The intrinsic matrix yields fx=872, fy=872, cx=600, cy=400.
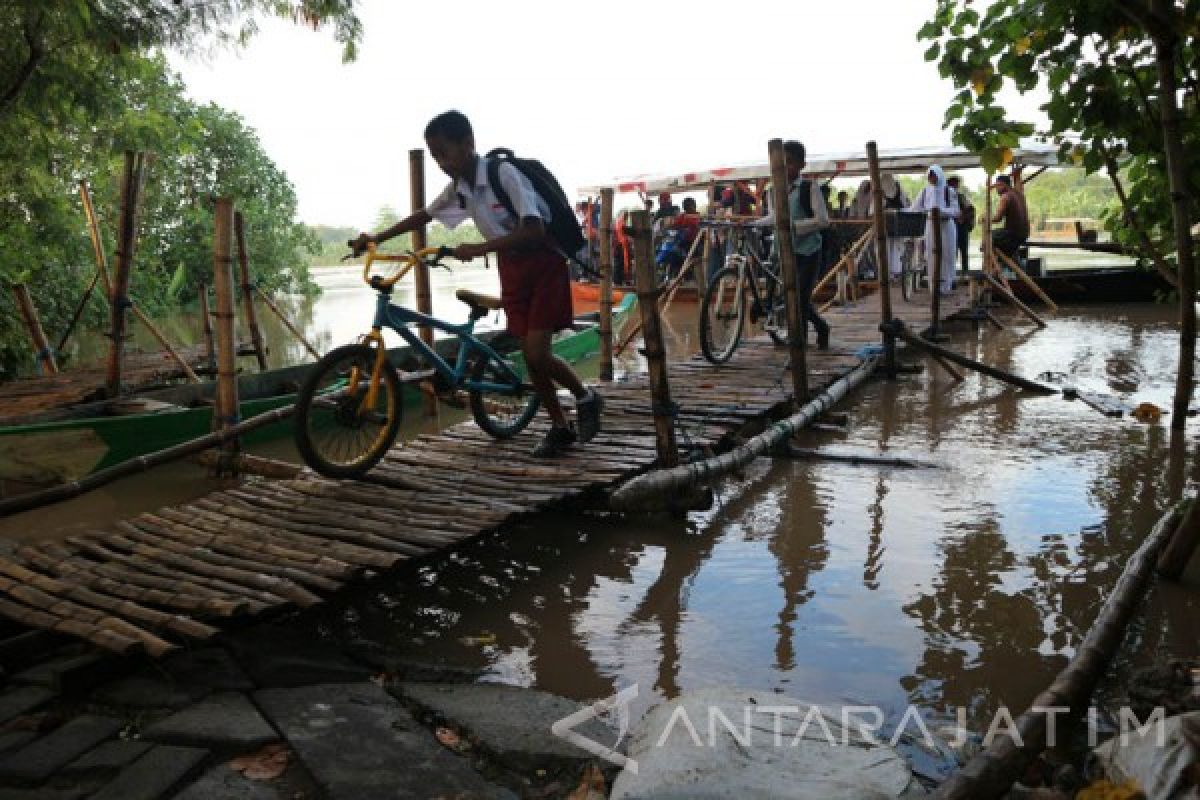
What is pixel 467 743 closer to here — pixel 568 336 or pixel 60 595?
pixel 60 595

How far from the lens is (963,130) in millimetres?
4902

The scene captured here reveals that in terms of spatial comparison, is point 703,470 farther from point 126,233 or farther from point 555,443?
point 126,233

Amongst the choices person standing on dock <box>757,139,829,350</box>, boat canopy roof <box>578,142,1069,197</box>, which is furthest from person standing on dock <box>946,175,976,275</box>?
person standing on dock <box>757,139,829,350</box>

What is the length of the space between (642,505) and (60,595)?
2465mm

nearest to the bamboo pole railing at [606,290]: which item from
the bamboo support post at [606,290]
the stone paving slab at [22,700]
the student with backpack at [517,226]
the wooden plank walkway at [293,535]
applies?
the bamboo support post at [606,290]

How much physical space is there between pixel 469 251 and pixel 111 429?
3.49m

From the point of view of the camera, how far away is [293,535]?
3879 mm

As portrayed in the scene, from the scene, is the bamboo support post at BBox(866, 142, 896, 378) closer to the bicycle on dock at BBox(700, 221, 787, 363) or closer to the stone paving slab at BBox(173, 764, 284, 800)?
the bicycle on dock at BBox(700, 221, 787, 363)

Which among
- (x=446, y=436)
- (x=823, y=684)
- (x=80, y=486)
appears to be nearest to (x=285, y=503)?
(x=80, y=486)

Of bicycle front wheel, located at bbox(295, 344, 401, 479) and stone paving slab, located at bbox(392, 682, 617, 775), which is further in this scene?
bicycle front wheel, located at bbox(295, 344, 401, 479)

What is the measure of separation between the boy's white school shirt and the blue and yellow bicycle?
242mm

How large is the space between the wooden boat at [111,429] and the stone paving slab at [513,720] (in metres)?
4.19

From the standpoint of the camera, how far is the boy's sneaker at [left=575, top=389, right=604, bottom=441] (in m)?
5.09

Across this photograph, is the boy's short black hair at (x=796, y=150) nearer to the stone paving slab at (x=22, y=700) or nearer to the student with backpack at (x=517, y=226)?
the student with backpack at (x=517, y=226)
